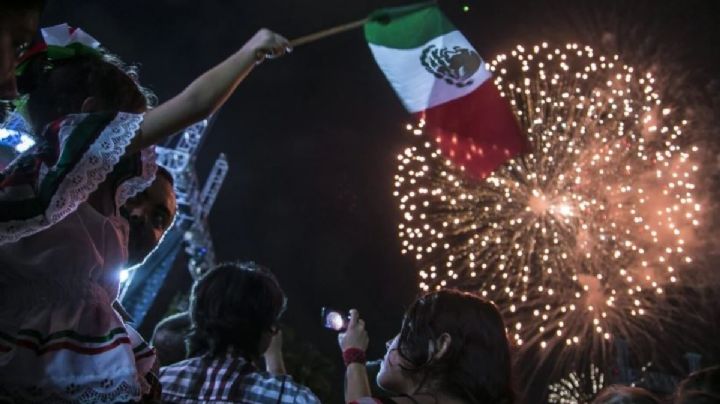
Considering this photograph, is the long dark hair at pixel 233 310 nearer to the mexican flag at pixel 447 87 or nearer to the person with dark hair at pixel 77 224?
the person with dark hair at pixel 77 224

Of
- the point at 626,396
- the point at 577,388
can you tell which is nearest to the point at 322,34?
the point at 626,396

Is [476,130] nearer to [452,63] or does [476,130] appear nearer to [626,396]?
[452,63]

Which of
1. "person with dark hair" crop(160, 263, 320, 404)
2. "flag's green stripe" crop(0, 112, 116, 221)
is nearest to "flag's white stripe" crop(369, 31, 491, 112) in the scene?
"person with dark hair" crop(160, 263, 320, 404)

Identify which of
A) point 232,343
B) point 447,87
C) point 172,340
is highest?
point 447,87

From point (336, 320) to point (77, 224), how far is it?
6.89 feet

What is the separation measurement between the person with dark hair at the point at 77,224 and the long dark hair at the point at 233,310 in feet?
2.95

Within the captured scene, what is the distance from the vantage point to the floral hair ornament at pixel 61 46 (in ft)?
7.06

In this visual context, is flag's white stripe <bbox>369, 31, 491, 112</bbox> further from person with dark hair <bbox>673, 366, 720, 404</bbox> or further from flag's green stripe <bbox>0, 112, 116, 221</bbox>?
flag's green stripe <bbox>0, 112, 116, 221</bbox>

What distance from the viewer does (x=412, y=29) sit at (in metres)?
5.66

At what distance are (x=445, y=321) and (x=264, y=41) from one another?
130cm

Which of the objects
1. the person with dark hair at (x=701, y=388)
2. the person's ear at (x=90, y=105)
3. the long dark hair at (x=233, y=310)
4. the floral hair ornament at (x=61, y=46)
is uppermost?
the floral hair ornament at (x=61, y=46)

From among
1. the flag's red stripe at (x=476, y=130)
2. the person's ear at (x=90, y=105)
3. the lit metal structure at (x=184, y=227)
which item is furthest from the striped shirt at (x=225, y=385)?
the lit metal structure at (x=184, y=227)

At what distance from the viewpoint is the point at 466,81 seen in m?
5.96

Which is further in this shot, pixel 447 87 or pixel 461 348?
pixel 447 87
